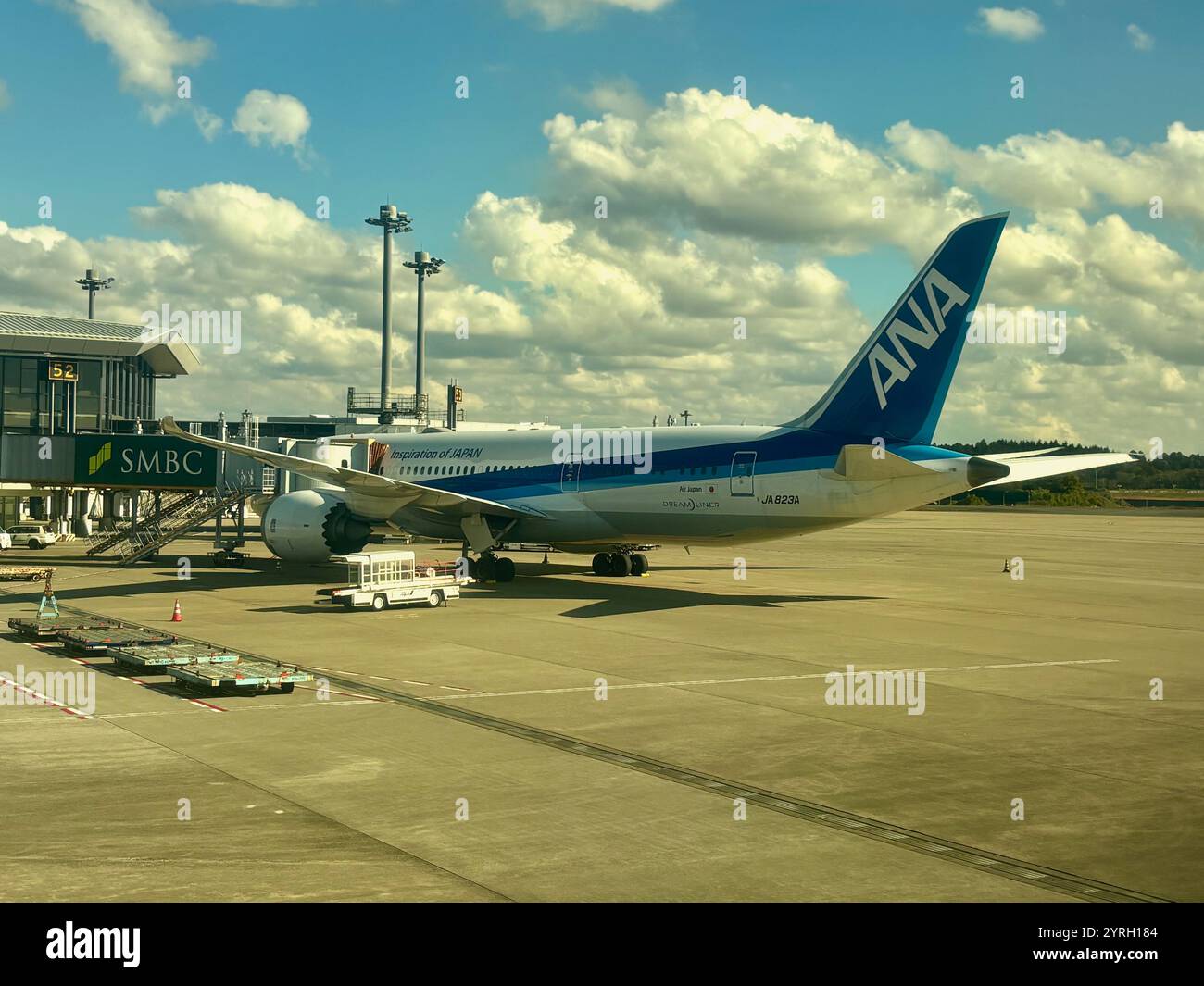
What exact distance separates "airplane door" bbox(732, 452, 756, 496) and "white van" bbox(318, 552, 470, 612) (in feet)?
27.1

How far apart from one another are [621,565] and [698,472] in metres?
7.47

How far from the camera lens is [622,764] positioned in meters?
13.4

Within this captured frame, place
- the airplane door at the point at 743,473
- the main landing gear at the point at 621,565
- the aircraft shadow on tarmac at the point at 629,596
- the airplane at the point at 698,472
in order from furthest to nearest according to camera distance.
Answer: the main landing gear at the point at 621,565
the airplane door at the point at 743,473
the aircraft shadow on tarmac at the point at 629,596
the airplane at the point at 698,472

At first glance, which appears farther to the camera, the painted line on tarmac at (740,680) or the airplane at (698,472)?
the airplane at (698,472)

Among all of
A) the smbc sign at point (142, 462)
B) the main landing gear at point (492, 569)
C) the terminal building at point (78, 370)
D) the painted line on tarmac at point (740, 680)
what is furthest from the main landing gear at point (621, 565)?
the terminal building at point (78, 370)

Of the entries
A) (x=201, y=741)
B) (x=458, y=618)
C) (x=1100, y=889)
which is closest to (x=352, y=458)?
(x=458, y=618)

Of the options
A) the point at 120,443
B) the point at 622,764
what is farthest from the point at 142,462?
the point at 622,764

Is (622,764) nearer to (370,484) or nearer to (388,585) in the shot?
(388,585)

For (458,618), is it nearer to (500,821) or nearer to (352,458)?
(500,821)

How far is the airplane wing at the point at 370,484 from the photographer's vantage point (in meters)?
32.6

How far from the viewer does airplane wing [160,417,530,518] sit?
3262 centimetres

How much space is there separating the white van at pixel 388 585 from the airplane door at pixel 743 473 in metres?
8.26

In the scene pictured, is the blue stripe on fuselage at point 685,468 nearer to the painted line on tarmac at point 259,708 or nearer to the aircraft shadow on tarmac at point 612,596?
the aircraft shadow on tarmac at point 612,596
